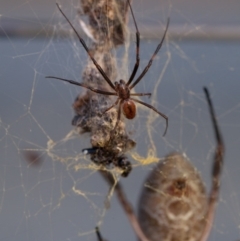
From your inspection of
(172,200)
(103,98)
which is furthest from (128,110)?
(172,200)

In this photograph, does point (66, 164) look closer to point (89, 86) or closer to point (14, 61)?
point (89, 86)

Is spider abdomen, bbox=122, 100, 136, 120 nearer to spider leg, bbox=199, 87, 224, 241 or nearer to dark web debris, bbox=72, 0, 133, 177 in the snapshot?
dark web debris, bbox=72, 0, 133, 177

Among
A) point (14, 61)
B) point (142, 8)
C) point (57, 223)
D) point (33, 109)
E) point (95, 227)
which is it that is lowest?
point (95, 227)

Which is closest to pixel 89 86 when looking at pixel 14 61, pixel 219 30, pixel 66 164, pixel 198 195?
pixel 66 164

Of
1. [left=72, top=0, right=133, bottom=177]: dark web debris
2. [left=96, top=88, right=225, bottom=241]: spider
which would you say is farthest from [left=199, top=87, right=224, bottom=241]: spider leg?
[left=72, top=0, right=133, bottom=177]: dark web debris

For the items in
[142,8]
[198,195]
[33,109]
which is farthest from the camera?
[142,8]

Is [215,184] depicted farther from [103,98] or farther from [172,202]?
[103,98]

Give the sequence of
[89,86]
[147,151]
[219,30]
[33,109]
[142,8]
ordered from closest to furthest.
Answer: [89,86], [147,151], [33,109], [142,8], [219,30]

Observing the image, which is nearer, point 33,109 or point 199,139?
point 33,109
